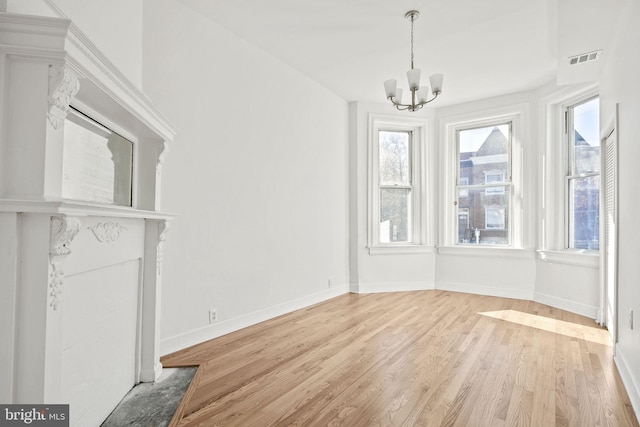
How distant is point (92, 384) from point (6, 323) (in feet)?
2.31

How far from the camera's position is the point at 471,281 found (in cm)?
513

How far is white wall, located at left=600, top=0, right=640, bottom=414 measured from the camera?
2.10 m

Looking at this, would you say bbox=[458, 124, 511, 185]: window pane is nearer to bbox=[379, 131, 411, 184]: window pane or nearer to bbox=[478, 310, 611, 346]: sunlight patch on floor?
bbox=[379, 131, 411, 184]: window pane

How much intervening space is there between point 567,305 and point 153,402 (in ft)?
14.6

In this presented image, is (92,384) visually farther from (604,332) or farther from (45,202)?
(604,332)

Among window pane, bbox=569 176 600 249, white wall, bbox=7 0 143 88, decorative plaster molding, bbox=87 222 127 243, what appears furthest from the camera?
window pane, bbox=569 176 600 249

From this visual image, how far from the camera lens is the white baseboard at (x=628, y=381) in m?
1.95

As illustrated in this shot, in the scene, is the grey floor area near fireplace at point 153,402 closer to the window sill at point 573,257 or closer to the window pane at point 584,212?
the window sill at point 573,257

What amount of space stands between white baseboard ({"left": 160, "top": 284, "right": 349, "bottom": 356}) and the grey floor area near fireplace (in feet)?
1.29

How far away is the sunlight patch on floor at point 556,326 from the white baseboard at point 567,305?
43 cm

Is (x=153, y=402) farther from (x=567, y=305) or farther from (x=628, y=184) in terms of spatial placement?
(x=567, y=305)

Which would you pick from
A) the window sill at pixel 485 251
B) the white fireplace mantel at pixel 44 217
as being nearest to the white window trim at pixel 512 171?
the window sill at pixel 485 251

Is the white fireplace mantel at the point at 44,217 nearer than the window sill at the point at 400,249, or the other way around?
the white fireplace mantel at the point at 44,217

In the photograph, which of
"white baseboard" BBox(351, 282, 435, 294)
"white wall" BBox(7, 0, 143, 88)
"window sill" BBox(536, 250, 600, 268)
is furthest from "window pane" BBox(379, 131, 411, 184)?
"white wall" BBox(7, 0, 143, 88)
